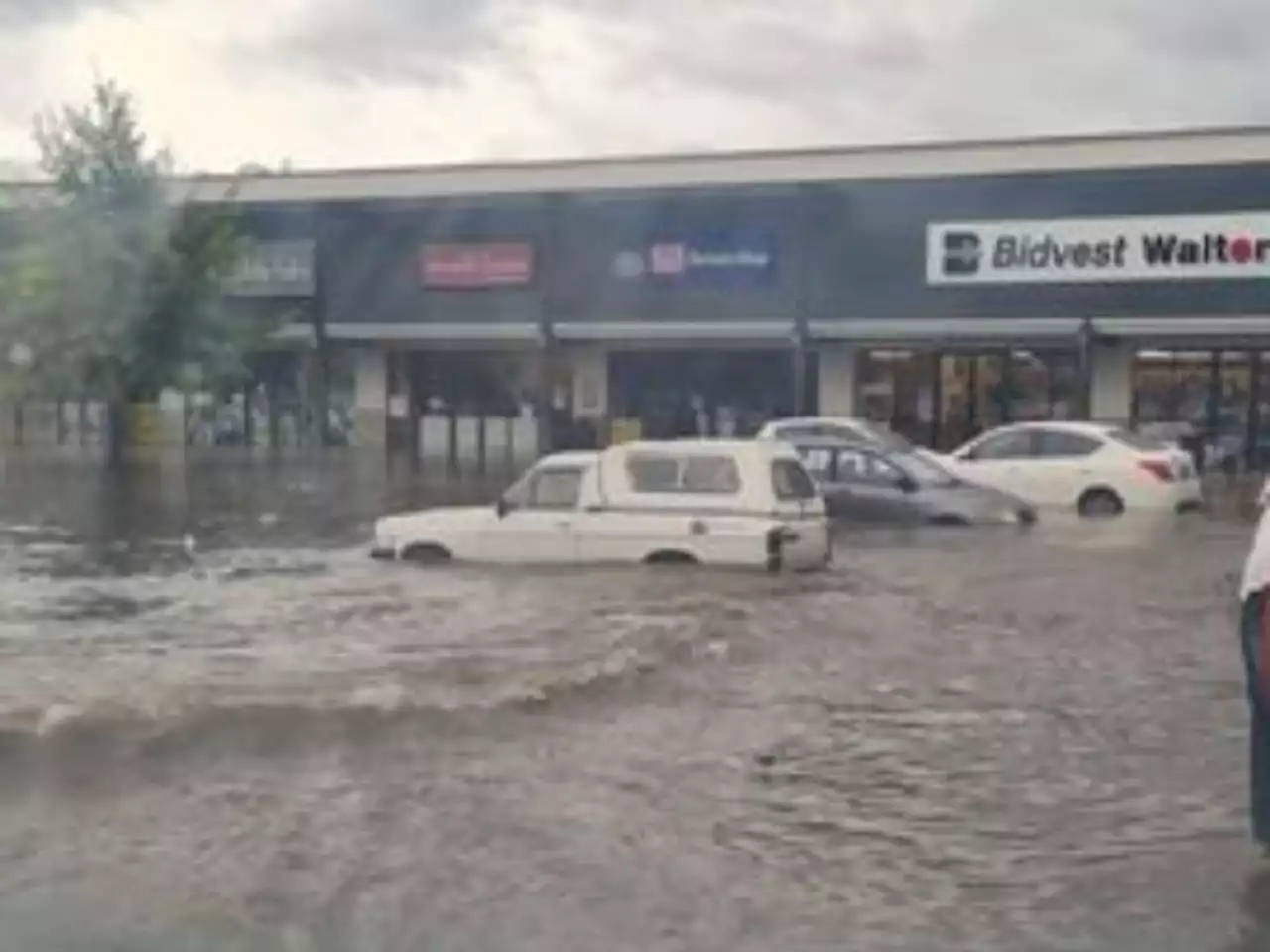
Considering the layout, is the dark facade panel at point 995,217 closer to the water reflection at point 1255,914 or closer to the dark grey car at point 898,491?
the dark grey car at point 898,491

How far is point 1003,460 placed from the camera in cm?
2577

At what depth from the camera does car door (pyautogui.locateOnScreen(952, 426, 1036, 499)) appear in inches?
1000

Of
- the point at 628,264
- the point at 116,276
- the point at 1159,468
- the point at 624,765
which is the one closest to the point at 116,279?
the point at 116,276

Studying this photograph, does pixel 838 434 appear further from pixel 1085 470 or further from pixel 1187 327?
pixel 1187 327

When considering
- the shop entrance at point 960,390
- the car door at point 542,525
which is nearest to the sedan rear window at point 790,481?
the car door at point 542,525

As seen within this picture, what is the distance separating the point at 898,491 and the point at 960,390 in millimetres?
17133

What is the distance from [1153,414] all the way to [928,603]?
2420cm

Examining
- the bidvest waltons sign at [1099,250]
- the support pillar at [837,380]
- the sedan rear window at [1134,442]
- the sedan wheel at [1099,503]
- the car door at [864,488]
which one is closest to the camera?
the car door at [864,488]

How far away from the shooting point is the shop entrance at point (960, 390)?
38344mm

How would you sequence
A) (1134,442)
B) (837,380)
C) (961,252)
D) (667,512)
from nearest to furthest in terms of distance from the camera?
(667,512)
(1134,442)
(961,252)
(837,380)

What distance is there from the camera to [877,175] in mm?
38844

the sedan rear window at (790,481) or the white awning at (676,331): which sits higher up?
the white awning at (676,331)

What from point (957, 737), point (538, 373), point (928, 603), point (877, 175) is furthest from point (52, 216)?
point (957, 737)

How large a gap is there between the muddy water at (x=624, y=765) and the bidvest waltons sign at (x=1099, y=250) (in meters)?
20.7
